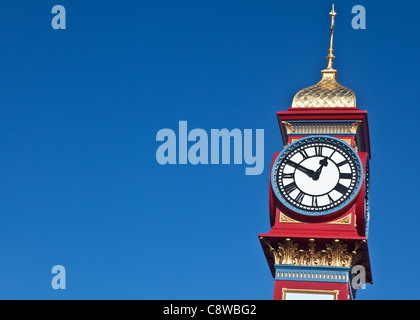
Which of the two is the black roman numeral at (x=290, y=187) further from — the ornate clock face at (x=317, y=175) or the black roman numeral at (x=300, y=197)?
the black roman numeral at (x=300, y=197)

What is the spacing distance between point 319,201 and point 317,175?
88cm

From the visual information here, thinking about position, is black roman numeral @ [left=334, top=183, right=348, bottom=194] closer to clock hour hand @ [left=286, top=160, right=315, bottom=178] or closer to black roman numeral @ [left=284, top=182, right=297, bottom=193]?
clock hour hand @ [left=286, top=160, right=315, bottom=178]

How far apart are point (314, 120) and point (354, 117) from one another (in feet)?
4.32

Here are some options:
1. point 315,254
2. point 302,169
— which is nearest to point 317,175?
point 302,169

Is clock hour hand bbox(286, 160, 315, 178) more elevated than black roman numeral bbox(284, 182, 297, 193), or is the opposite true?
clock hour hand bbox(286, 160, 315, 178)

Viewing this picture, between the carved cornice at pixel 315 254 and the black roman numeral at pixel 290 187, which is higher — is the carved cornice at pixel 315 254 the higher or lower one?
the lower one

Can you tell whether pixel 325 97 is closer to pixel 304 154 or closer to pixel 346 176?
pixel 304 154

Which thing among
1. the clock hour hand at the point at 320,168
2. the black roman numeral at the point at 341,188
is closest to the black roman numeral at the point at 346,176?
the black roman numeral at the point at 341,188

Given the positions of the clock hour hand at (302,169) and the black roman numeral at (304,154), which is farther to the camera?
the black roman numeral at (304,154)

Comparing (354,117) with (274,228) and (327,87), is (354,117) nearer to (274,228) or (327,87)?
(327,87)

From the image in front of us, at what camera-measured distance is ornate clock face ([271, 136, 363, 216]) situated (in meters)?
42.6

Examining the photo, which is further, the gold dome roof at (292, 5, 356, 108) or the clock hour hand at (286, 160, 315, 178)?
the gold dome roof at (292, 5, 356, 108)

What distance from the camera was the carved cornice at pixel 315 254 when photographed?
138ft

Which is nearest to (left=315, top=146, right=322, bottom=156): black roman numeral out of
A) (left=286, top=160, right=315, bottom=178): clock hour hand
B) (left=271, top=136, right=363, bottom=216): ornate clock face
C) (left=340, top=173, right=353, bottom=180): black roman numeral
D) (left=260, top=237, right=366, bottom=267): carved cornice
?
(left=271, top=136, right=363, bottom=216): ornate clock face
